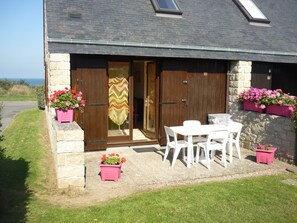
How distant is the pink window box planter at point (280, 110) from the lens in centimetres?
856

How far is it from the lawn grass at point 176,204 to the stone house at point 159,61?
236cm

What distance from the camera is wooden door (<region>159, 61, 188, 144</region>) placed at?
10.2 meters

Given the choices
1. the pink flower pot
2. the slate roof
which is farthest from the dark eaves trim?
the pink flower pot

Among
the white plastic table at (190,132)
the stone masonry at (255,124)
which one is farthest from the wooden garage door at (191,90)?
the white plastic table at (190,132)

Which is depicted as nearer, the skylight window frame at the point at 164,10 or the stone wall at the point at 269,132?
the stone wall at the point at 269,132

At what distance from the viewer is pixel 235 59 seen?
10531mm

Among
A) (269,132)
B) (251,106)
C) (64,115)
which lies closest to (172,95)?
(251,106)

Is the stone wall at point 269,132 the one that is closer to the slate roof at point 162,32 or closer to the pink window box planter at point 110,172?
the slate roof at point 162,32

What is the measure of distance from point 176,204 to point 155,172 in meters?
1.96

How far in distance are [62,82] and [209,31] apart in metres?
5.34

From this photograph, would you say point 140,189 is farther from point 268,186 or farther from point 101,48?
point 101,48

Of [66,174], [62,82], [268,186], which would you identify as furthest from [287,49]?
[66,174]

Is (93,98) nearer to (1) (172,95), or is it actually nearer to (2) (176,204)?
(1) (172,95)

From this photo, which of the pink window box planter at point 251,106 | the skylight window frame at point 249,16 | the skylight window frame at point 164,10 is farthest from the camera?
the skylight window frame at point 249,16
